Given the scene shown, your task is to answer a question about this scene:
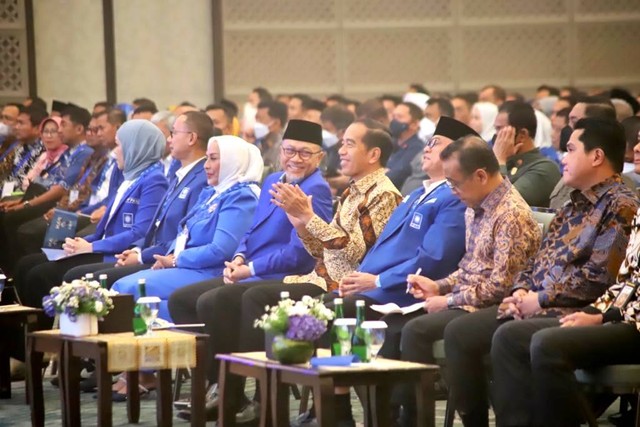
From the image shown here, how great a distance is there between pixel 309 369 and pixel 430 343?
84 cm

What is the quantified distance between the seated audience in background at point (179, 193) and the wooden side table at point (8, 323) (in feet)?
2.19

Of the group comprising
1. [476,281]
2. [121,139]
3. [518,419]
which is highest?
[121,139]

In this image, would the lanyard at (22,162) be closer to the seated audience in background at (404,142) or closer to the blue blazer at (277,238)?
the seated audience in background at (404,142)

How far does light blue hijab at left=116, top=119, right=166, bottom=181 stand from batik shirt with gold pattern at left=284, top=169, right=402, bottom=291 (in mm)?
1876

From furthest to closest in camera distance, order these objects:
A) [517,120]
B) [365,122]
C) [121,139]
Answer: [121,139] → [517,120] → [365,122]

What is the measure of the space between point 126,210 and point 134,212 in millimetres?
52

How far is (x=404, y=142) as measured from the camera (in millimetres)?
9969

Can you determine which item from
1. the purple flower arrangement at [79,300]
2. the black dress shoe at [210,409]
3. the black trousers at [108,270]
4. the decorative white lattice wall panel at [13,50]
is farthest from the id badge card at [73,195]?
the decorative white lattice wall panel at [13,50]

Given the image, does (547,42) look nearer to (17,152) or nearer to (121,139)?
(17,152)

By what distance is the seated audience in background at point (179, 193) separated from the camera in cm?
699

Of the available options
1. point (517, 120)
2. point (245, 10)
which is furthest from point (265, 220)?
point (245, 10)

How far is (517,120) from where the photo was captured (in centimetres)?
670

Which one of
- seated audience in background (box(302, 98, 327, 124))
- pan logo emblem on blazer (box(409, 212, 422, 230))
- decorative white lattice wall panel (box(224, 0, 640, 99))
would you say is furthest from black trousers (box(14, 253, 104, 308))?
decorative white lattice wall panel (box(224, 0, 640, 99))

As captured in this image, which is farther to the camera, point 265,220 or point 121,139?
point 121,139
